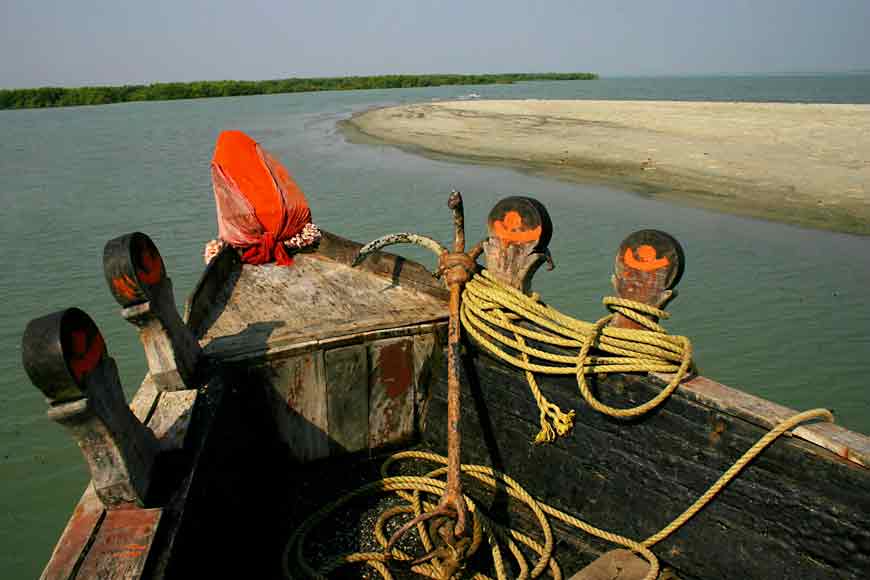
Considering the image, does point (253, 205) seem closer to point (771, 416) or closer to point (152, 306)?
point (152, 306)

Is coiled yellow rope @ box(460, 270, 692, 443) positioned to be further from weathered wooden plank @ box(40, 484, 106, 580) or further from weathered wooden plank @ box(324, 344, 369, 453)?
weathered wooden plank @ box(40, 484, 106, 580)

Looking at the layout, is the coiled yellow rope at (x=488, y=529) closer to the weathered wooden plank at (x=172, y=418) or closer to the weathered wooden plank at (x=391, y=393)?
the weathered wooden plank at (x=391, y=393)

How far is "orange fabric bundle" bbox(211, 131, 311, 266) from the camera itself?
3.87 m

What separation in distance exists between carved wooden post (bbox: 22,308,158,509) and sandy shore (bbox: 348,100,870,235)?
10938 mm

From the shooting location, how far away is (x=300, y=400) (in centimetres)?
279

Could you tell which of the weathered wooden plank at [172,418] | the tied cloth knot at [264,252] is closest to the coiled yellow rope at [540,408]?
the weathered wooden plank at [172,418]

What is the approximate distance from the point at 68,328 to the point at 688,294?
734cm

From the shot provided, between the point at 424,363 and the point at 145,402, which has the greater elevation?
the point at 145,402

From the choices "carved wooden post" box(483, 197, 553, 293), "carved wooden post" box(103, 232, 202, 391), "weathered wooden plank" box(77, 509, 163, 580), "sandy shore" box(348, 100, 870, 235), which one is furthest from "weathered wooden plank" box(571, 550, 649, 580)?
"sandy shore" box(348, 100, 870, 235)

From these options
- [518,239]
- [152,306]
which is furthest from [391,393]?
[152,306]

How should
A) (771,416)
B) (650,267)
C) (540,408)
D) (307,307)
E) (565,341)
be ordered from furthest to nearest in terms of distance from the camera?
1. (307,307)
2. (540,408)
3. (565,341)
4. (650,267)
5. (771,416)

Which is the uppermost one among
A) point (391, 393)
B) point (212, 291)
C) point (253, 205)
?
point (253, 205)

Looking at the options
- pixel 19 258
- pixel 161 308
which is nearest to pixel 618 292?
pixel 161 308

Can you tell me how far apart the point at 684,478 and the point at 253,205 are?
309 centimetres
